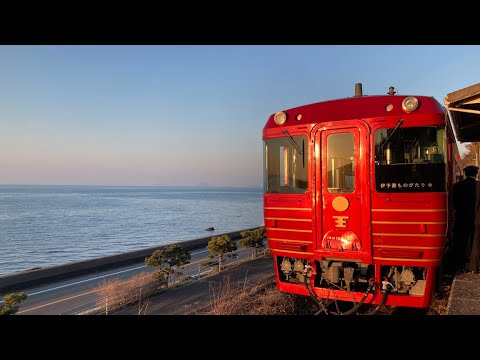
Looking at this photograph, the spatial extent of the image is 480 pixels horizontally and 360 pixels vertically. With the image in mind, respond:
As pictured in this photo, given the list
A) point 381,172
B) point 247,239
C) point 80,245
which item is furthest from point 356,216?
point 80,245

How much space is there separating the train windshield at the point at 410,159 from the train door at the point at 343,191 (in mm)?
214

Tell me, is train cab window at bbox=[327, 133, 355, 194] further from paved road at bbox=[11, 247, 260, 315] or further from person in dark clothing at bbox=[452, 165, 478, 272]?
paved road at bbox=[11, 247, 260, 315]

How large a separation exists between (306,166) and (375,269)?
6.08ft

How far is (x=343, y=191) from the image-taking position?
5.75m

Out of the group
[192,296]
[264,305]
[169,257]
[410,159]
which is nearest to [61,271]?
[169,257]

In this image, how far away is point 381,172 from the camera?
5441mm

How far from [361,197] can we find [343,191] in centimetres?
30

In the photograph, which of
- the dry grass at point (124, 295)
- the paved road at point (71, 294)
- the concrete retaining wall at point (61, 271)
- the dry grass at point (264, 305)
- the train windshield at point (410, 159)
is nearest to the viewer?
the train windshield at point (410, 159)

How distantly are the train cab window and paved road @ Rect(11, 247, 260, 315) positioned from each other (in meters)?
11.2

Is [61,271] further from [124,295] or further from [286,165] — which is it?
[286,165]

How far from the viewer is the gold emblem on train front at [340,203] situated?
5672mm

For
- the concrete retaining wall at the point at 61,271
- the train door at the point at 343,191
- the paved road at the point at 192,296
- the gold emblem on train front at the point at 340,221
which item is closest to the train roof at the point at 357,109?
the train door at the point at 343,191

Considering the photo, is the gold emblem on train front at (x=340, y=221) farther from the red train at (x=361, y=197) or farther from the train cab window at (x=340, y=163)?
Result: the train cab window at (x=340, y=163)
